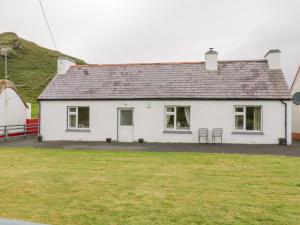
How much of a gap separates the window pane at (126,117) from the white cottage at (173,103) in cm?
7

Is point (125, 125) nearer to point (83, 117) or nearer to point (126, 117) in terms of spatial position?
point (126, 117)

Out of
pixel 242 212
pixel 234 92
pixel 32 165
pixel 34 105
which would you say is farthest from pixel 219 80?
pixel 34 105

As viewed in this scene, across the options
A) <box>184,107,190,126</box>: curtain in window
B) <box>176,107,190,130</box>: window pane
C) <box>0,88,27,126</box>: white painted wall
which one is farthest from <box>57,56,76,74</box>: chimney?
<box>184,107,190,126</box>: curtain in window

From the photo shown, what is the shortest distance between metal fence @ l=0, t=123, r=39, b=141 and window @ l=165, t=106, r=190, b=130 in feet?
36.7

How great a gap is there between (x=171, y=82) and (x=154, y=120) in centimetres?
303

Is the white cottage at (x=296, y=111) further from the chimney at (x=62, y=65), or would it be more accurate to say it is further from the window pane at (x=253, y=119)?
the chimney at (x=62, y=65)

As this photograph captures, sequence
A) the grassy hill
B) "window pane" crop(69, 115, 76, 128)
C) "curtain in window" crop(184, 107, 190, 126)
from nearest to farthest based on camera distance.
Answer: "curtain in window" crop(184, 107, 190, 126), "window pane" crop(69, 115, 76, 128), the grassy hill

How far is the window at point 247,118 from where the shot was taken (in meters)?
18.9

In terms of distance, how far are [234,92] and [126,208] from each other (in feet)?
47.9

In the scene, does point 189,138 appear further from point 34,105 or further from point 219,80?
point 34,105

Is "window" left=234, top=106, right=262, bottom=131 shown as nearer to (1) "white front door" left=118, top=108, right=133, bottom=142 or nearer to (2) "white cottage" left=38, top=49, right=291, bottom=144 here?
(2) "white cottage" left=38, top=49, right=291, bottom=144

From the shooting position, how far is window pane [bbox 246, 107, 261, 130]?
62.0 ft

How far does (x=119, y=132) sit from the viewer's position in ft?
66.1

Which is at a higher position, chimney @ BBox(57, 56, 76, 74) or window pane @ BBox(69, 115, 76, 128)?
chimney @ BBox(57, 56, 76, 74)
